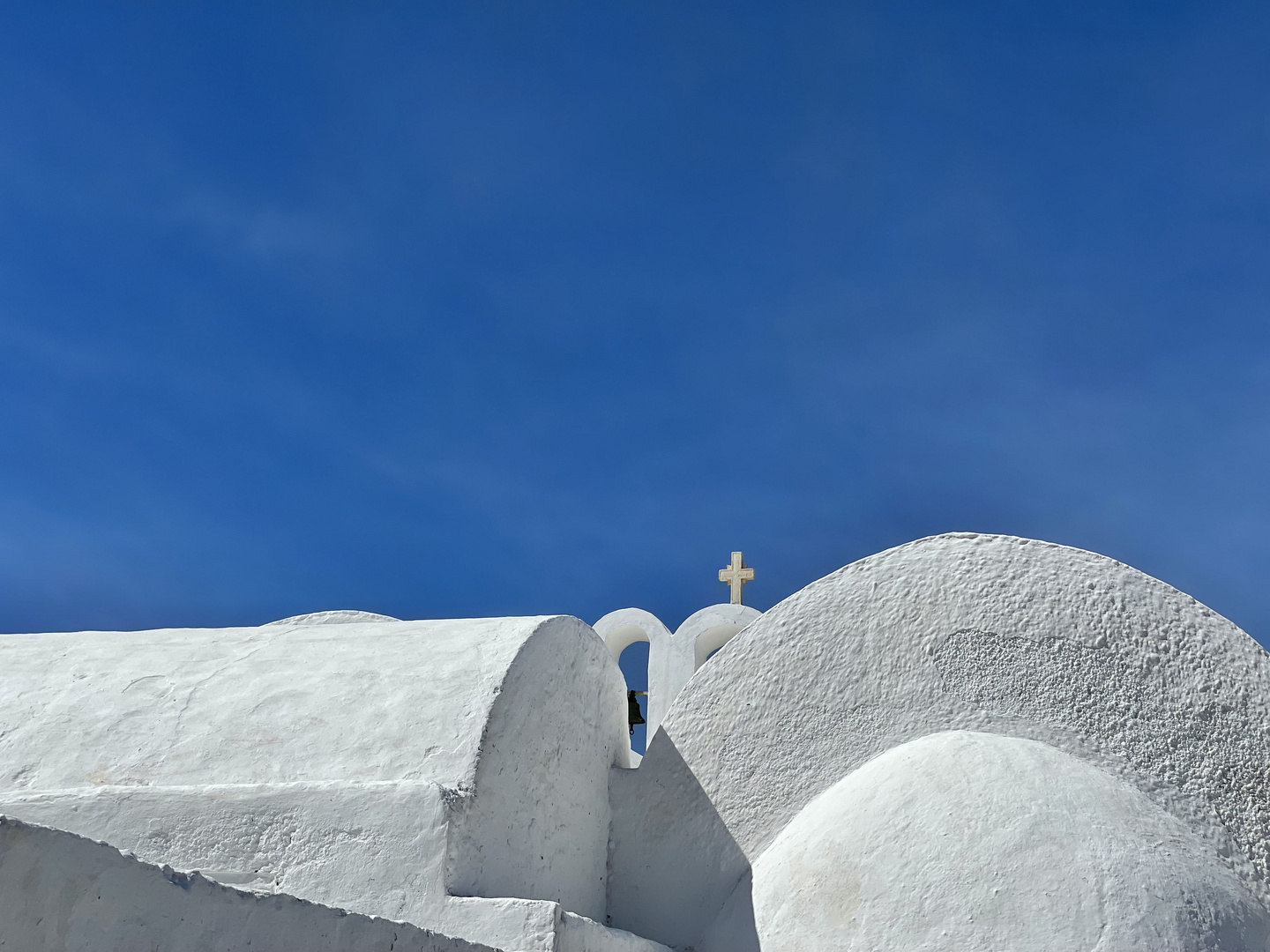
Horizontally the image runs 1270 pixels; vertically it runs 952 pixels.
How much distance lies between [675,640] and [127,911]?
20.2 ft

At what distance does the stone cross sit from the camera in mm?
8547

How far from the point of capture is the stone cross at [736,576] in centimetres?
855

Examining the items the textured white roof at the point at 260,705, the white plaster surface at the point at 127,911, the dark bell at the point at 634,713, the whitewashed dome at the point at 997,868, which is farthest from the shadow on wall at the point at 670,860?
the white plaster surface at the point at 127,911

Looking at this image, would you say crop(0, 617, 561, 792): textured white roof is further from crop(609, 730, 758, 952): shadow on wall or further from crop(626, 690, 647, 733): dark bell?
crop(626, 690, 647, 733): dark bell

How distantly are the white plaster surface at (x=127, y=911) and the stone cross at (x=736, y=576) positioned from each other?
605 cm

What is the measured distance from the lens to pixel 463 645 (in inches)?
201

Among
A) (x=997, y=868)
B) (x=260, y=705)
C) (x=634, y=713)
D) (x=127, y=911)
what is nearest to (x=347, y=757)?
(x=260, y=705)

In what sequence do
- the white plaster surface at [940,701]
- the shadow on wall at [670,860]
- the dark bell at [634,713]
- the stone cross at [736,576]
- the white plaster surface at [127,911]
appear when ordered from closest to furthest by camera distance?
the white plaster surface at [127,911] → the white plaster surface at [940,701] → the shadow on wall at [670,860] → the dark bell at [634,713] → the stone cross at [736,576]

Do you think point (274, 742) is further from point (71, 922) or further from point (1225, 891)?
point (1225, 891)

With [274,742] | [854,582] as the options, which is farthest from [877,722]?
[274,742]

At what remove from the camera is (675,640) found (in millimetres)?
8125

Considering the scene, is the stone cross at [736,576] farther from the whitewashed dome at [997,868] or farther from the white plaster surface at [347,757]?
the whitewashed dome at [997,868]

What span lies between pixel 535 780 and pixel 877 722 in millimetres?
1586

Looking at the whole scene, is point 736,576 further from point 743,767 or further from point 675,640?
point 743,767
